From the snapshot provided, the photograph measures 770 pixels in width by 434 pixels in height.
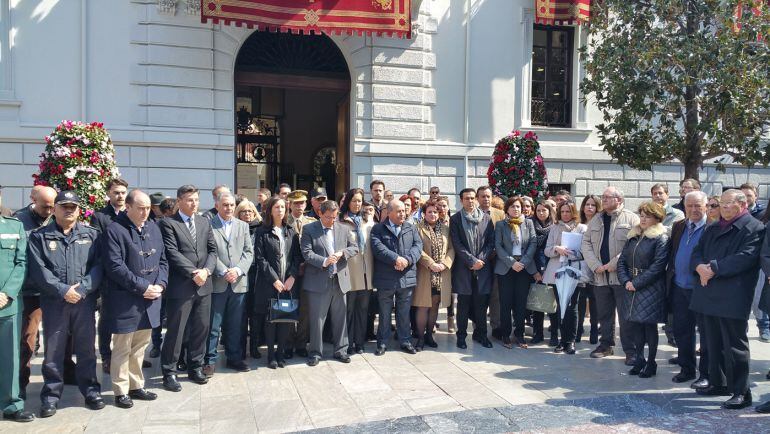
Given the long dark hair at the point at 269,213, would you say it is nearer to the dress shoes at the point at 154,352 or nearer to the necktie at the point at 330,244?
the necktie at the point at 330,244

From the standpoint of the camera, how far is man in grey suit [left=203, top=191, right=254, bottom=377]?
657 centimetres

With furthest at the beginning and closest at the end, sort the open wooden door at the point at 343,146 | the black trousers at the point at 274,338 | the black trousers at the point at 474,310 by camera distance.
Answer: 1. the open wooden door at the point at 343,146
2. the black trousers at the point at 474,310
3. the black trousers at the point at 274,338

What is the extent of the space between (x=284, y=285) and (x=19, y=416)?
9.32ft

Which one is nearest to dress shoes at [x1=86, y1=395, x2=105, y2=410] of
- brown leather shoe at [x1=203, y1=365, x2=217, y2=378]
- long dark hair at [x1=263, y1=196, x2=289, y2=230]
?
brown leather shoe at [x1=203, y1=365, x2=217, y2=378]

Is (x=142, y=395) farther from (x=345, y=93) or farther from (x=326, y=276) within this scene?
(x=345, y=93)

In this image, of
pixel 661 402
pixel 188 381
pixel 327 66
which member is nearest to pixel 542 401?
pixel 661 402

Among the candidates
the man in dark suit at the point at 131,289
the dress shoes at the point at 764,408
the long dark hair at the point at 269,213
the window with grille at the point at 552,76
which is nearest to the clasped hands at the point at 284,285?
the long dark hair at the point at 269,213

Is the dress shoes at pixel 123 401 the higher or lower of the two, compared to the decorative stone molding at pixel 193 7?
lower

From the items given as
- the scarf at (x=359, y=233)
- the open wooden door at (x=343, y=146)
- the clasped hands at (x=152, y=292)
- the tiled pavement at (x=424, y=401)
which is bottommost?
the tiled pavement at (x=424, y=401)

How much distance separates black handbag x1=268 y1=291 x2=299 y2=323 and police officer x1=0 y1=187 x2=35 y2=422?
2.49 metres

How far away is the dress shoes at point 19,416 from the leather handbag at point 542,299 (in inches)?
225

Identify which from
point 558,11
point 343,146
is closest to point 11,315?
point 343,146

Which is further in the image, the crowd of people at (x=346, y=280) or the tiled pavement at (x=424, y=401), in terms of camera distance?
the crowd of people at (x=346, y=280)

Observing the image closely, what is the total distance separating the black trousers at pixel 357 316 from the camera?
302 inches
